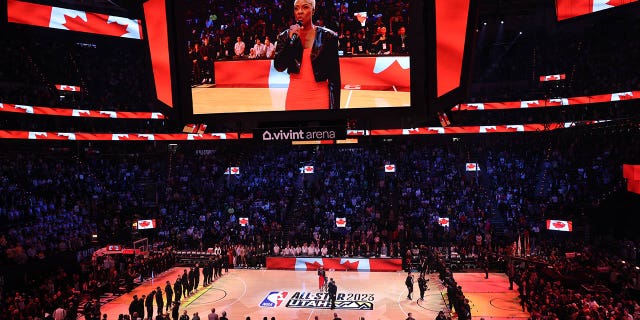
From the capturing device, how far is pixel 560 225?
26609mm

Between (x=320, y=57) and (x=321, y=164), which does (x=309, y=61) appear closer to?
(x=320, y=57)

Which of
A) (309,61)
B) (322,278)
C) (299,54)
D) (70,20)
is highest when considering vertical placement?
(70,20)

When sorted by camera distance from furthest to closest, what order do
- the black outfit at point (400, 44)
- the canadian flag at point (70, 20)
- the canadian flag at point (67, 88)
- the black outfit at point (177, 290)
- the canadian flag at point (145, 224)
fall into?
the canadian flag at point (67, 88), the canadian flag at point (145, 224), the black outfit at point (177, 290), the canadian flag at point (70, 20), the black outfit at point (400, 44)

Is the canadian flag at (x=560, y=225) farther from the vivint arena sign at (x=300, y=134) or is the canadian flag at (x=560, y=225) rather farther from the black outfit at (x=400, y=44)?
the black outfit at (x=400, y=44)

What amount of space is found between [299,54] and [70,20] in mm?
12349

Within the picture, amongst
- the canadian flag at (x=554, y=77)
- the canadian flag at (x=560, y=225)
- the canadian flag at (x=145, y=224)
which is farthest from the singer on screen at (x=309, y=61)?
the canadian flag at (x=554, y=77)

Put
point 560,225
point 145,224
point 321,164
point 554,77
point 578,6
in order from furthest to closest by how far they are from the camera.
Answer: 1. point 321,164
2. point 554,77
3. point 145,224
4. point 560,225
5. point 578,6

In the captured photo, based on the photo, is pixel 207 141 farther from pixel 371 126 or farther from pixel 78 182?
pixel 371 126

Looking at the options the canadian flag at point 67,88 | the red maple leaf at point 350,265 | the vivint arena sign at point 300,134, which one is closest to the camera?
the vivint arena sign at point 300,134

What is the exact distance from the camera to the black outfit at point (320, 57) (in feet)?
28.8

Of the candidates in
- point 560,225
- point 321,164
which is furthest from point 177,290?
point 560,225

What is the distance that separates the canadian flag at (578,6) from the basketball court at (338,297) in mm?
11965

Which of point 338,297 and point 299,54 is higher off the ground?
point 299,54

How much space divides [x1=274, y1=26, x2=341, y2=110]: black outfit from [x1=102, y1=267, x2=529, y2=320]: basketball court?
1325 centimetres
